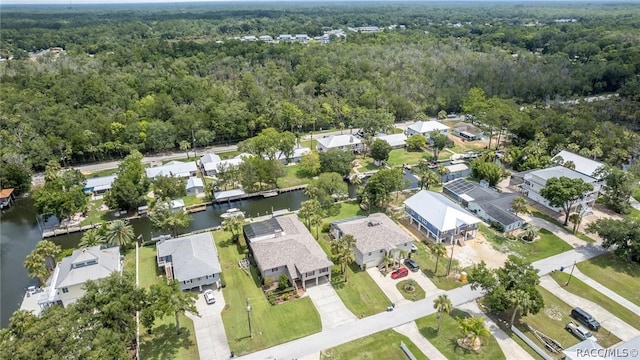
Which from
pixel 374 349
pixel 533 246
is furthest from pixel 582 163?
pixel 374 349

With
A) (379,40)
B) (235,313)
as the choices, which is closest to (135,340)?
(235,313)

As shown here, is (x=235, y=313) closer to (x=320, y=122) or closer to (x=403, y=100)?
(x=320, y=122)

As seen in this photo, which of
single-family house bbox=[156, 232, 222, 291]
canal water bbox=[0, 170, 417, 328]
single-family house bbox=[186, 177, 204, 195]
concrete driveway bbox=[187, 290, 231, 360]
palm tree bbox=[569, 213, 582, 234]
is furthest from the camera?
single-family house bbox=[186, 177, 204, 195]

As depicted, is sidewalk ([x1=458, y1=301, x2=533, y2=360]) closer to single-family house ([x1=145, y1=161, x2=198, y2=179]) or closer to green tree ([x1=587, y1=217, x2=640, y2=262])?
green tree ([x1=587, y1=217, x2=640, y2=262])

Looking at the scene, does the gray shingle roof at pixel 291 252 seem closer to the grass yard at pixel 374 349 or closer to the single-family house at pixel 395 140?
the grass yard at pixel 374 349

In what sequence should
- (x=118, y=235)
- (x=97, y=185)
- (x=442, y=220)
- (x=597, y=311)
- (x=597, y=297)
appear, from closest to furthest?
1. (x=597, y=311)
2. (x=597, y=297)
3. (x=118, y=235)
4. (x=442, y=220)
5. (x=97, y=185)

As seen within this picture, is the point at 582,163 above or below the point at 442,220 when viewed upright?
above

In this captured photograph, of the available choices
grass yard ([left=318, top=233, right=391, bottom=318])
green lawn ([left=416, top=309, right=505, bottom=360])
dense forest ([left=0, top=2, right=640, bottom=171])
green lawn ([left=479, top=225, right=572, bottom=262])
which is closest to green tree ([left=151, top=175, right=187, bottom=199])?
dense forest ([left=0, top=2, right=640, bottom=171])

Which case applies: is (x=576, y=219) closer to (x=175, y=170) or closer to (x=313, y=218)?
(x=313, y=218)
